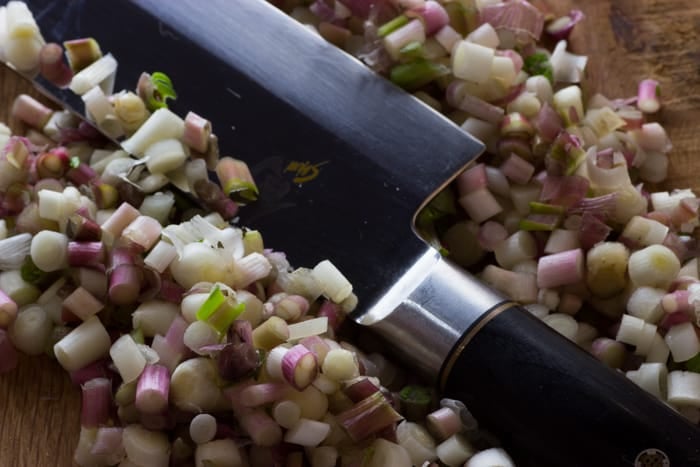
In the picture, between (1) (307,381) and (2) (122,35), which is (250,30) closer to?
(2) (122,35)

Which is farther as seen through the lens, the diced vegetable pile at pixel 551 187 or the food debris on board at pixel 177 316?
the diced vegetable pile at pixel 551 187

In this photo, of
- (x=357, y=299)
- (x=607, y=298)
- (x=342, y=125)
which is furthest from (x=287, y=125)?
(x=607, y=298)

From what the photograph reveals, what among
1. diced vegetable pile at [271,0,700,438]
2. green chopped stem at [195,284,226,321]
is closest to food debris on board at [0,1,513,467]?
green chopped stem at [195,284,226,321]

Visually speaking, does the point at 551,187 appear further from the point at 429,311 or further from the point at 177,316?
the point at 177,316

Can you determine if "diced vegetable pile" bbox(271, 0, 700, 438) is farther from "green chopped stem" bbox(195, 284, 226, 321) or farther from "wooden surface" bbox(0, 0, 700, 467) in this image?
"green chopped stem" bbox(195, 284, 226, 321)

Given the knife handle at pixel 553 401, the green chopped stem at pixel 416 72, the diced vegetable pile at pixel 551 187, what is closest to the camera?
the knife handle at pixel 553 401

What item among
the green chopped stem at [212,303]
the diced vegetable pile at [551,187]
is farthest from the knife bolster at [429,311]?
the green chopped stem at [212,303]

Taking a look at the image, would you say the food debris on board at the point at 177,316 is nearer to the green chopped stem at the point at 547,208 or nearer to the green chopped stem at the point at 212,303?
the green chopped stem at the point at 212,303
